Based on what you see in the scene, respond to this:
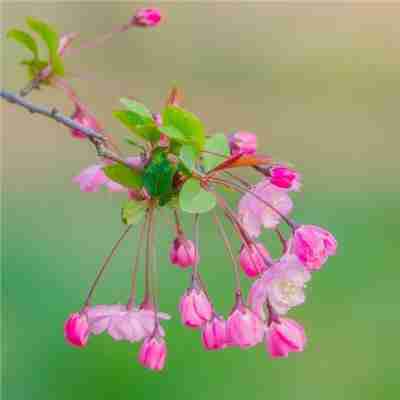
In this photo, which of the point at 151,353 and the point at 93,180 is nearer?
the point at 151,353

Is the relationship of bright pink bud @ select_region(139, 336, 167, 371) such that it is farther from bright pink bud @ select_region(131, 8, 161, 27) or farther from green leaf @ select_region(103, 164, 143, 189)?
bright pink bud @ select_region(131, 8, 161, 27)

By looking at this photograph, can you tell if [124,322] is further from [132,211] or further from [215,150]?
[215,150]

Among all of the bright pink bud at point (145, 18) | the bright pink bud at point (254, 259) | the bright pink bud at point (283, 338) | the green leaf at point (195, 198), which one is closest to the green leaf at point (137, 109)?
the green leaf at point (195, 198)

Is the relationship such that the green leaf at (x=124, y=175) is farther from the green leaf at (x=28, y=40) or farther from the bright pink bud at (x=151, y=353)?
the green leaf at (x=28, y=40)

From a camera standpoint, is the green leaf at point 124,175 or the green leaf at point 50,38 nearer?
the green leaf at point 124,175

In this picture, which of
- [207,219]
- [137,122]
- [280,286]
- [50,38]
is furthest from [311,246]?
[207,219]

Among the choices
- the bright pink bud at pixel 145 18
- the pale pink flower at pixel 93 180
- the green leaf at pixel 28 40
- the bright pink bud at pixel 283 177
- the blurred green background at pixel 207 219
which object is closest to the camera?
the bright pink bud at pixel 283 177
